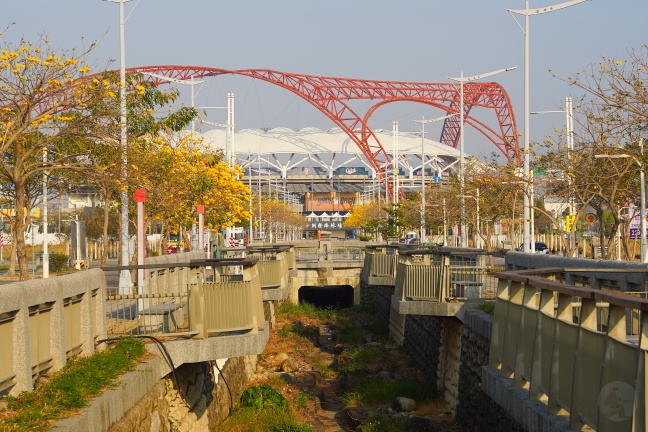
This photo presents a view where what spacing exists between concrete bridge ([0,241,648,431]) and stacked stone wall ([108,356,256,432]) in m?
0.15

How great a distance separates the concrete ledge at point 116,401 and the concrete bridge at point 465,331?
0.8 inches

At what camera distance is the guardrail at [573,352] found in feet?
23.3

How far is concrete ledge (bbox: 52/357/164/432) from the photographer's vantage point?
29.2 feet

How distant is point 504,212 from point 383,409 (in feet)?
114

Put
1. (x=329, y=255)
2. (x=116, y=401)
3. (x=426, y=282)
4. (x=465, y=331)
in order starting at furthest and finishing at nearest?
(x=329, y=255) → (x=426, y=282) → (x=465, y=331) → (x=116, y=401)

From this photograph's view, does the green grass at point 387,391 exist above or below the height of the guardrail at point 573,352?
below

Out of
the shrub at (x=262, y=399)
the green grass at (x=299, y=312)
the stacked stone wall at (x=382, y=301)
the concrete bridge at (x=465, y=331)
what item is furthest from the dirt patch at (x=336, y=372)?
the concrete bridge at (x=465, y=331)

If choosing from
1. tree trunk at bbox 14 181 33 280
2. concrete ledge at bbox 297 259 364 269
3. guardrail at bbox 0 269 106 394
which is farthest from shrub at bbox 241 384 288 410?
A: concrete ledge at bbox 297 259 364 269

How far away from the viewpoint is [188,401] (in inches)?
613

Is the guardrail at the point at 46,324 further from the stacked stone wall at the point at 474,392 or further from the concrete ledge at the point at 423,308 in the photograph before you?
the concrete ledge at the point at 423,308

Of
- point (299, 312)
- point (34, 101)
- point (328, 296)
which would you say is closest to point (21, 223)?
point (34, 101)

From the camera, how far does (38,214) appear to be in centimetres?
9525

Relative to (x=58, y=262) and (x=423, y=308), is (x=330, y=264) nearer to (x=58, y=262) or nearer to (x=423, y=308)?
(x=58, y=262)

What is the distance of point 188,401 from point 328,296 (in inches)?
1885
